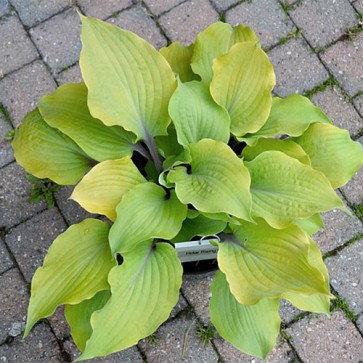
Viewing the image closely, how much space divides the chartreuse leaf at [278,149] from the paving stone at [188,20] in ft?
3.04

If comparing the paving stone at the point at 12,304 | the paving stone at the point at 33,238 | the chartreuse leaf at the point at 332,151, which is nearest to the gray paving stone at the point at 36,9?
the paving stone at the point at 33,238

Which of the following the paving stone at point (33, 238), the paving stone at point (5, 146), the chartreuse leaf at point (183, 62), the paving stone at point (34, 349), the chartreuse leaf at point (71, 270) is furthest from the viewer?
the paving stone at point (5, 146)

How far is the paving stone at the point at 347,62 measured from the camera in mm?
2607

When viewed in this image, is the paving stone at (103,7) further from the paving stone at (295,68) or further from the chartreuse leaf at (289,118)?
the chartreuse leaf at (289,118)

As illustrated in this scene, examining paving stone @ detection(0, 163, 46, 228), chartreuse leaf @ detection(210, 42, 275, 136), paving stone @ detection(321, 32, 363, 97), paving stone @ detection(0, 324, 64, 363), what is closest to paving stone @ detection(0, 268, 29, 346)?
paving stone @ detection(0, 324, 64, 363)

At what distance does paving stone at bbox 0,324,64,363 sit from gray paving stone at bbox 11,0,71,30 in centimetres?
128

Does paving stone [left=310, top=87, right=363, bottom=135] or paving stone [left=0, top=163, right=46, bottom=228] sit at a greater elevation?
paving stone [left=310, top=87, right=363, bottom=135]

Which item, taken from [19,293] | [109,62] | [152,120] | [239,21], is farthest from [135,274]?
[239,21]

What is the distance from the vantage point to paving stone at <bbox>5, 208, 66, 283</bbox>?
2.30 metres

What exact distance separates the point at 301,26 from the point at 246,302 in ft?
4.96

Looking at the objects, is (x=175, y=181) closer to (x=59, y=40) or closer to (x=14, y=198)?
(x=14, y=198)

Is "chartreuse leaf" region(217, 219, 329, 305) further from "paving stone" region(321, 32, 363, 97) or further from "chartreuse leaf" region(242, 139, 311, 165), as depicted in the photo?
"paving stone" region(321, 32, 363, 97)

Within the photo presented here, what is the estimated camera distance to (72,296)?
5.46 ft

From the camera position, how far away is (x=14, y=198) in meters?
2.38
